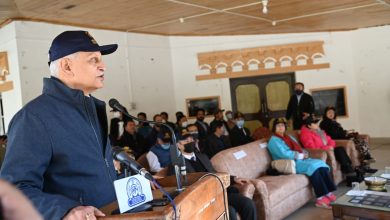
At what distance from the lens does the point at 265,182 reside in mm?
4109

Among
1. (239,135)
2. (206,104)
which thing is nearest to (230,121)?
(239,135)

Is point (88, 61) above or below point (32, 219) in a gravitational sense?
above

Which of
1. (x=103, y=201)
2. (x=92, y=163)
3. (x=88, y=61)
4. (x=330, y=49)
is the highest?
(x=330, y=49)

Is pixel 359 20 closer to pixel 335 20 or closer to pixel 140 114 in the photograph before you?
pixel 335 20

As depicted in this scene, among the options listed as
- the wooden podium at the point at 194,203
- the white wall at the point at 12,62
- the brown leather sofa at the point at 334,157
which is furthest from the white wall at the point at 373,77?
the wooden podium at the point at 194,203

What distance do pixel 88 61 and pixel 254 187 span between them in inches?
102

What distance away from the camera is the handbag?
14.4 ft

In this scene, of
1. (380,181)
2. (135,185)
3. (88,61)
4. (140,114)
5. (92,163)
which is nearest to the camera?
(135,185)

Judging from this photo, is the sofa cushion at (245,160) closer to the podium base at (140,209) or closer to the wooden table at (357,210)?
the wooden table at (357,210)

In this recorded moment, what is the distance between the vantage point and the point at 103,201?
52.1 inches

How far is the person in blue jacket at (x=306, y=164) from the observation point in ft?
14.1

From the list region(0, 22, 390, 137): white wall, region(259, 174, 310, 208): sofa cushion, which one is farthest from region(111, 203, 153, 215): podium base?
region(0, 22, 390, 137): white wall

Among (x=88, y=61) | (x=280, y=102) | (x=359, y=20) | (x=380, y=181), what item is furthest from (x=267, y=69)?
(x=88, y=61)

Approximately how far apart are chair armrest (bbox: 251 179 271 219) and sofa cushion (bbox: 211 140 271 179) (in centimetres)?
44
